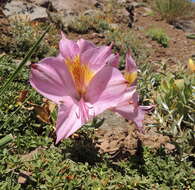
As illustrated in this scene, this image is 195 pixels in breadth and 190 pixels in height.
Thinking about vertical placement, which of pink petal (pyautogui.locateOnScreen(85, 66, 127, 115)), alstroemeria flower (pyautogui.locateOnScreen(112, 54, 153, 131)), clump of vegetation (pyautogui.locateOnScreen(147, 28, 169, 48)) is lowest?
clump of vegetation (pyautogui.locateOnScreen(147, 28, 169, 48))

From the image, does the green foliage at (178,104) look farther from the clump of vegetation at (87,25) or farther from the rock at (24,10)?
the rock at (24,10)

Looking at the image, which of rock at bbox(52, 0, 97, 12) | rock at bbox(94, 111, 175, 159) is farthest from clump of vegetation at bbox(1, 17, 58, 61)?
rock at bbox(52, 0, 97, 12)

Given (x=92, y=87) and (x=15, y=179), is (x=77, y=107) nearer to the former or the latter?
(x=92, y=87)

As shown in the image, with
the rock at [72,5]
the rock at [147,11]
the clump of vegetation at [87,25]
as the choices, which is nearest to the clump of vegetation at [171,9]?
the rock at [147,11]

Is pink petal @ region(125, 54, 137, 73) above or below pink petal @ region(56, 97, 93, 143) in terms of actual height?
above

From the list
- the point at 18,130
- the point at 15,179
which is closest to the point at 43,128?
the point at 18,130

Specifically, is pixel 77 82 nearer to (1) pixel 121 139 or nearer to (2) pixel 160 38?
(1) pixel 121 139

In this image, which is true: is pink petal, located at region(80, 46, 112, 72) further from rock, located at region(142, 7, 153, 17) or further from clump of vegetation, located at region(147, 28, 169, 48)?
rock, located at region(142, 7, 153, 17)
